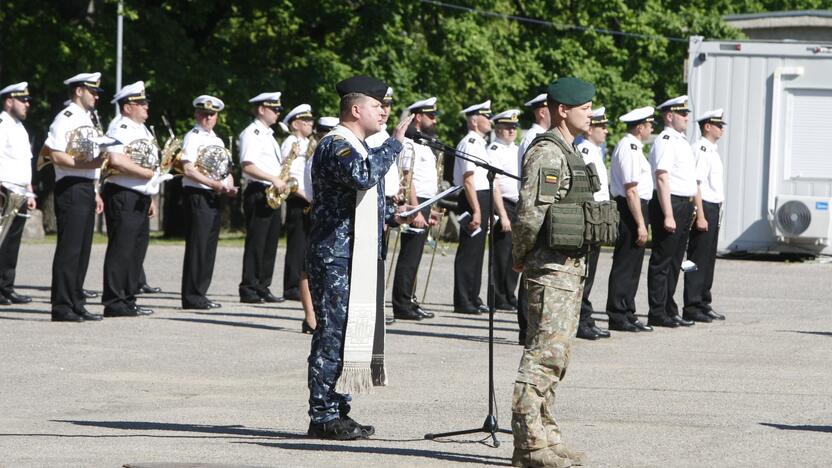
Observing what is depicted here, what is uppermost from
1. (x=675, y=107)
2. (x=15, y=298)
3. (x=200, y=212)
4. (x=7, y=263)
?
(x=675, y=107)

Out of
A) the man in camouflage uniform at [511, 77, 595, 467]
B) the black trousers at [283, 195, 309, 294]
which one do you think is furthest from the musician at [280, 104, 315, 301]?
the man in camouflage uniform at [511, 77, 595, 467]

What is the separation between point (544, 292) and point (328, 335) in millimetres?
1329

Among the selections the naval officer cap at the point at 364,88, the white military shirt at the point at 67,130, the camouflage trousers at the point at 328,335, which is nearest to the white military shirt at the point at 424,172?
the white military shirt at the point at 67,130

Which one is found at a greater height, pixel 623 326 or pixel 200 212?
pixel 200 212

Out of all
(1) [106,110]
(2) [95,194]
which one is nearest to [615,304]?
(2) [95,194]

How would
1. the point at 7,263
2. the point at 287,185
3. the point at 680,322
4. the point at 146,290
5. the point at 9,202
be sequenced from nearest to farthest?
the point at 9,202 → the point at 680,322 → the point at 7,263 → the point at 287,185 → the point at 146,290

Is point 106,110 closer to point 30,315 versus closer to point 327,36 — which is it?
point 327,36

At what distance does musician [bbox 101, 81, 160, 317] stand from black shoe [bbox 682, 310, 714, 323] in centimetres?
544

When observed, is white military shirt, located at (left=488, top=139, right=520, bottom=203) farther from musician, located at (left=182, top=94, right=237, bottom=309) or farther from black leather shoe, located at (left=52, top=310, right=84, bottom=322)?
black leather shoe, located at (left=52, top=310, right=84, bottom=322)

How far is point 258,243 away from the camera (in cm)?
1616

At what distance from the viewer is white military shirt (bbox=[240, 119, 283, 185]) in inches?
613

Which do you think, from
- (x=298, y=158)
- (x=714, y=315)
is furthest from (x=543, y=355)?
(x=298, y=158)

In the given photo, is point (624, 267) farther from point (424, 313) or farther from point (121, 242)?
point (121, 242)

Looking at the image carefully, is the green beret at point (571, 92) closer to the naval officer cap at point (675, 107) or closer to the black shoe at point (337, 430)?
the black shoe at point (337, 430)
